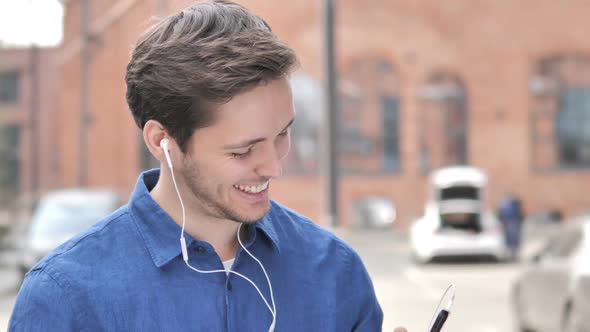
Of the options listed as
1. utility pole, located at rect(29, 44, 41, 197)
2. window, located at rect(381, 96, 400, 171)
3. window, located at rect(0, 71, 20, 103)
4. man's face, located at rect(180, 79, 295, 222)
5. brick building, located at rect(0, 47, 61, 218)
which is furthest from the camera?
window, located at rect(0, 71, 20, 103)

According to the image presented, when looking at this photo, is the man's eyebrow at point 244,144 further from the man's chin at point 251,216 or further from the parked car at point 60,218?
the parked car at point 60,218

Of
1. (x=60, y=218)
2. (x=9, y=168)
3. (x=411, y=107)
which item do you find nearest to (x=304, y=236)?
(x=60, y=218)

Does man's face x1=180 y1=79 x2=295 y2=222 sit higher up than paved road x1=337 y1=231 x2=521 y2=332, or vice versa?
man's face x1=180 y1=79 x2=295 y2=222

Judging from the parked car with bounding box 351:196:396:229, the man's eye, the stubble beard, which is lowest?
the parked car with bounding box 351:196:396:229

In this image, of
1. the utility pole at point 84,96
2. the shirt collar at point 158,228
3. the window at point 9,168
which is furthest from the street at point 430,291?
the window at point 9,168

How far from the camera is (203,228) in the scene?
84.0 inches

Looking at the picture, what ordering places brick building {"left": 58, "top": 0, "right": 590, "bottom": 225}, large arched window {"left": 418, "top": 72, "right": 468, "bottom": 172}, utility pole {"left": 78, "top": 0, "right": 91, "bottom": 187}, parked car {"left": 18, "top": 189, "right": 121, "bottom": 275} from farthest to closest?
1. large arched window {"left": 418, "top": 72, "right": 468, "bottom": 172}
2. brick building {"left": 58, "top": 0, "right": 590, "bottom": 225}
3. utility pole {"left": 78, "top": 0, "right": 91, "bottom": 187}
4. parked car {"left": 18, "top": 189, "right": 121, "bottom": 275}

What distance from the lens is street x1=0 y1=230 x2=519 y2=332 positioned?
40.3 feet

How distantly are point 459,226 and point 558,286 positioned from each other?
48.1ft

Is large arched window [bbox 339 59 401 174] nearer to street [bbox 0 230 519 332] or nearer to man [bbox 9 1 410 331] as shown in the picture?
street [bbox 0 230 519 332]

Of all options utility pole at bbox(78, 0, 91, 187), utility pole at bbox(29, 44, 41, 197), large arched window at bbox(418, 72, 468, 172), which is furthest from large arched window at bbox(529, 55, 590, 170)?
utility pole at bbox(29, 44, 41, 197)

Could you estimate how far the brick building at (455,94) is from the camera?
37438mm

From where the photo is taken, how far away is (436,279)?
18797mm

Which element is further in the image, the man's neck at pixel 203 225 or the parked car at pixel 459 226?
the parked car at pixel 459 226
